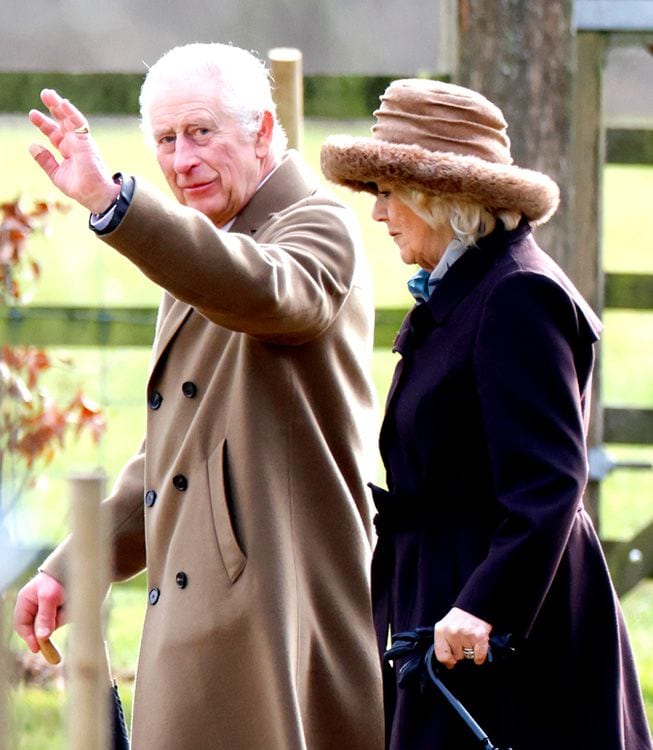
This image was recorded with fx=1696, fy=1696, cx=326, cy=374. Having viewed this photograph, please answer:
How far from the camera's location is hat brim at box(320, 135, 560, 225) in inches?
109

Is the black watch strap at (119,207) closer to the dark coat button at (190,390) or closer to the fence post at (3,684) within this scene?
the dark coat button at (190,390)

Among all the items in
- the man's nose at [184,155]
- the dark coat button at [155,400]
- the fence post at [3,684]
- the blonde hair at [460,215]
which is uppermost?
the man's nose at [184,155]

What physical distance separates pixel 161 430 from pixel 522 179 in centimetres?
84

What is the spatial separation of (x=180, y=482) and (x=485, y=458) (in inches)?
23.8

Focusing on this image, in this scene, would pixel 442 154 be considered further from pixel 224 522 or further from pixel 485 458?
pixel 224 522

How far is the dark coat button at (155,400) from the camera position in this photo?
3170 millimetres

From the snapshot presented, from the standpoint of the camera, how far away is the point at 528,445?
2613mm

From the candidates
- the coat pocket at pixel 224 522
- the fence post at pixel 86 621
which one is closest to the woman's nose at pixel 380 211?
the coat pocket at pixel 224 522

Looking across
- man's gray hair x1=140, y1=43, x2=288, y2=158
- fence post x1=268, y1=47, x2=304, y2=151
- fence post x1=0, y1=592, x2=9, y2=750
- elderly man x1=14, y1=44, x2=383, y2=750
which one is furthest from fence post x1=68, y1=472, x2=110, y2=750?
fence post x1=268, y1=47, x2=304, y2=151

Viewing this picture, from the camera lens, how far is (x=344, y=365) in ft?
10.2

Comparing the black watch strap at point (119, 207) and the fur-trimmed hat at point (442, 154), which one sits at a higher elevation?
the fur-trimmed hat at point (442, 154)

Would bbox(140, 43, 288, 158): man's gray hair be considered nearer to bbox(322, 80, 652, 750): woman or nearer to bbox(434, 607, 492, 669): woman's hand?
bbox(322, 80, 652, 750): woman

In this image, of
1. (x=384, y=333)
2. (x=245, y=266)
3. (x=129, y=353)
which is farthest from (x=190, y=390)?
(x=129, y=353)

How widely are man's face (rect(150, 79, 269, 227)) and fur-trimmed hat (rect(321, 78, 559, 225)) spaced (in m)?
0.22
